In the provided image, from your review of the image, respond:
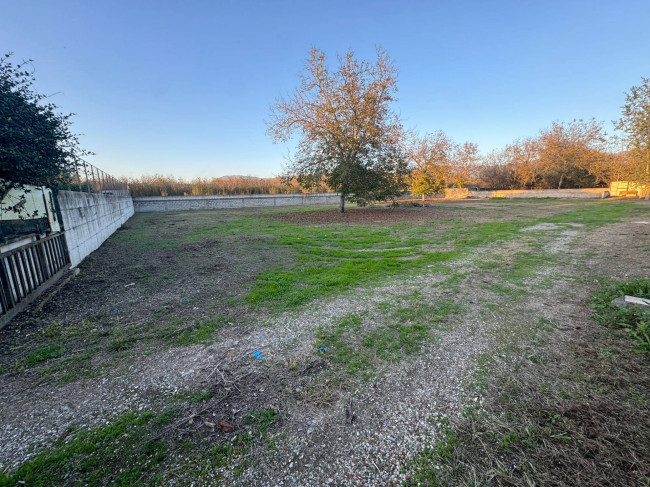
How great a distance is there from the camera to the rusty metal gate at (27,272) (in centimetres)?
352

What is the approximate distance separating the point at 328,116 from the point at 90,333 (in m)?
15.2

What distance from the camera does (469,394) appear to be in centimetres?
216

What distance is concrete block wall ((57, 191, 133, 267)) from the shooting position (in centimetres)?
586

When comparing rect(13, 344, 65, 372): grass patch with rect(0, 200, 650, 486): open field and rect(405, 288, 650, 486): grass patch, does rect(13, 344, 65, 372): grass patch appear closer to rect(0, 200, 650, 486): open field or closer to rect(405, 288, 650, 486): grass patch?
rect(0, 200, 650, 486): open field

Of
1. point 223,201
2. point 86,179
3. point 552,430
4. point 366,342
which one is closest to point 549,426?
point 552,430

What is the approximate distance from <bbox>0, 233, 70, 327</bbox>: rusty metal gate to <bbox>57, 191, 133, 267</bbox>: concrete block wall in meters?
0.69

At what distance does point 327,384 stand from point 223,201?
1042 inches

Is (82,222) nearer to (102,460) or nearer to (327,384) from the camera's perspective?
(102,460)

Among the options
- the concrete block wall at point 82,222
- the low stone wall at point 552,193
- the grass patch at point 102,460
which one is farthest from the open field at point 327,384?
the low stone wall at point 552,193

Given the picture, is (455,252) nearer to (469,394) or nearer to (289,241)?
(289,241)

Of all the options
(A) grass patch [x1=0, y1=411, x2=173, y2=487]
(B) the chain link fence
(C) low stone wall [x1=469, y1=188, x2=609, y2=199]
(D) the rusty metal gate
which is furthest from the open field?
(C) low stone wall [x1=469, y1=188, x2=609, y2=199]

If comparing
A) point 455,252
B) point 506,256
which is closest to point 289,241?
point 455,252

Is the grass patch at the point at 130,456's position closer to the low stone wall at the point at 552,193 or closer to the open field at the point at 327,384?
the open field at the point at 327,384

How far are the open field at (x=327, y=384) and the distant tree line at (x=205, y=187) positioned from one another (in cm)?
2003
